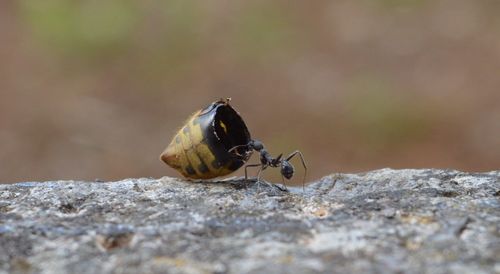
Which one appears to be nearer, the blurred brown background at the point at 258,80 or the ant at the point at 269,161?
the ant at the point at 269,161

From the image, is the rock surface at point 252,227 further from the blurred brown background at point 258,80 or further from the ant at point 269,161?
the blurred brown background at point 258,80

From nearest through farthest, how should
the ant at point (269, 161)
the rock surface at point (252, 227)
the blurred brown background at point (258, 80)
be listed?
the rock surface at point (252, 227) → the ant at point (269, 161) → the blurred brown background at point (258, 80)

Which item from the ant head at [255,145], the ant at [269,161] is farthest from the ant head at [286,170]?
the ant head at [255,145]

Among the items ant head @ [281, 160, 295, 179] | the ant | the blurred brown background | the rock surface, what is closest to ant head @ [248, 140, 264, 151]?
the ant

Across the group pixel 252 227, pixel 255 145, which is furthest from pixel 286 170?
pixel 252 227

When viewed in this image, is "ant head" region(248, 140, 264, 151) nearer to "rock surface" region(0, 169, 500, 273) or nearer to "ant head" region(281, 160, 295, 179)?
"ant head" region(281, 160, 295, 179)

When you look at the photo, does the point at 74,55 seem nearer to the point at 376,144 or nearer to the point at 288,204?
the point at 376,144

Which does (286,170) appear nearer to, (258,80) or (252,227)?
(252,227)
